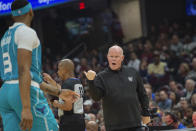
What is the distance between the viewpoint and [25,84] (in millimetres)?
3555

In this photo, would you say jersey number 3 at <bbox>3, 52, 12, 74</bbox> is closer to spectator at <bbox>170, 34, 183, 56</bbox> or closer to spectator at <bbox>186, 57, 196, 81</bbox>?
spectator at <bbox>186, 57, 196, 81</bbox>

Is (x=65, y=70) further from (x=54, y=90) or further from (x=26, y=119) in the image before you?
(x=26, y=119)

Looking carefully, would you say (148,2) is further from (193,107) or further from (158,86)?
(193,107)

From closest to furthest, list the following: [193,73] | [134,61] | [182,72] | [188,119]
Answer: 1. [188,119]
2. [193,73]
3. [182,72]
4. [134,61]

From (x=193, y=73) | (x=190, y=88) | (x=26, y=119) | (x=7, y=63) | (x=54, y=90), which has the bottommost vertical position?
(x=190, y=88)

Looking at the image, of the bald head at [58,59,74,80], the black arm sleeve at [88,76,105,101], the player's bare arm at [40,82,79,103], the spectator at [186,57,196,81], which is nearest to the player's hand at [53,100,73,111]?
the bald head at [58,59,74,80]

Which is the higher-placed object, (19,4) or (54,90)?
(19,4)

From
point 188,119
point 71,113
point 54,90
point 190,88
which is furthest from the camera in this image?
point 190,88

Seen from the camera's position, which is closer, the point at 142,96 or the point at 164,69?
the point at 142,96

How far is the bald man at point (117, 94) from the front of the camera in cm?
505

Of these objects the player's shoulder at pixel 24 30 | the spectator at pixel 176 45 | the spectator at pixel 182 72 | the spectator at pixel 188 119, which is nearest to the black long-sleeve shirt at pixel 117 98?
the player's shoulder at pixel 24 30

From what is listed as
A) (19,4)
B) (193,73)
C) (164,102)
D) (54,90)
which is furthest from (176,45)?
(19,4)

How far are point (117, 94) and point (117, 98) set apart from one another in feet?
0.15

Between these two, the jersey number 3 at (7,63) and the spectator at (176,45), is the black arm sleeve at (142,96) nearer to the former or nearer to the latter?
the jersey number 3 at (7,63)
